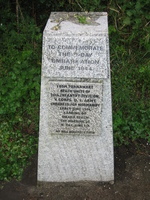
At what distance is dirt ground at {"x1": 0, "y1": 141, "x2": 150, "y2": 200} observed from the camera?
3.44 m

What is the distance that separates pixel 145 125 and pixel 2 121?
1.69 meters

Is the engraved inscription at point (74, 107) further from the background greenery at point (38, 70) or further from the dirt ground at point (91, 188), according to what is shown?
the background greenery at point (38, 70)

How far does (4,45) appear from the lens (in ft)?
15.5

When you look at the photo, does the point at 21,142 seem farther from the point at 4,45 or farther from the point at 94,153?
the point at 4,45

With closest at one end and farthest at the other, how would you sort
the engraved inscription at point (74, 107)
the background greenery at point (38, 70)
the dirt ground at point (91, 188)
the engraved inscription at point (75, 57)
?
the engraved inscription at point (75, 57)
the engraved inscription at point (74, 107)
the dirt ground at point (91, 188)
the background greenery at point (38, 70)

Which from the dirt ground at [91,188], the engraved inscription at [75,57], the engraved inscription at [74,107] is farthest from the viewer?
the dirt ground at [91,188]

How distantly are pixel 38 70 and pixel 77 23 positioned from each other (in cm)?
134

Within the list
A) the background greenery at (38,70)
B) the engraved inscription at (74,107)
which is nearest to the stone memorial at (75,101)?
the engraved inscription at (74,107)

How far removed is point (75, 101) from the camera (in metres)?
3.19

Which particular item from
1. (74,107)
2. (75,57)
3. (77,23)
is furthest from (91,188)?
(77,23)

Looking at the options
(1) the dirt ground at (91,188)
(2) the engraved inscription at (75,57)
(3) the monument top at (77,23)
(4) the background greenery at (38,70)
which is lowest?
(1) the dirt ground at (91,188)

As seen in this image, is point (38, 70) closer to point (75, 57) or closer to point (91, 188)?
point (75, 57)

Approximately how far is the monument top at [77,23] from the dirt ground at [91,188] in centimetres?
151

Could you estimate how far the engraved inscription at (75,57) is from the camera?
2959 mm
